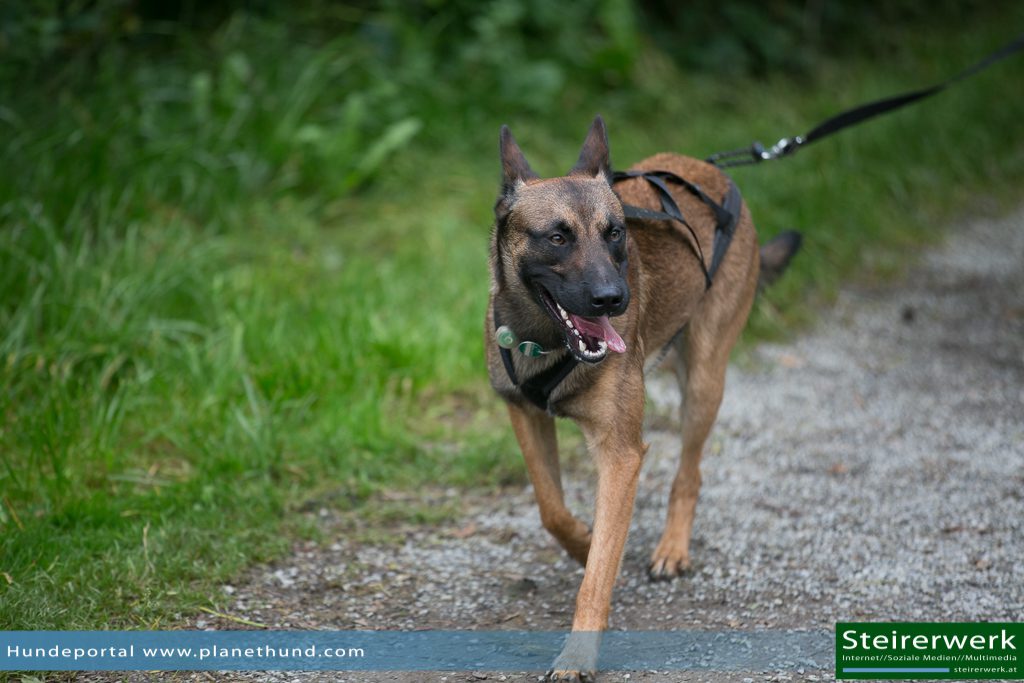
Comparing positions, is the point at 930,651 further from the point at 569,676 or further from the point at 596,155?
the point at 596,155

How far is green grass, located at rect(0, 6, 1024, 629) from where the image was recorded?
4574 mm

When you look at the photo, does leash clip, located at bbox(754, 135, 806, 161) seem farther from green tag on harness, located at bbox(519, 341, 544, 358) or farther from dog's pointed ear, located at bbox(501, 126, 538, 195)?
green tag on harness, located at bbox(519, 341, 544, 358)

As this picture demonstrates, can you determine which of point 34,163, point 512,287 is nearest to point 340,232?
point 34,163

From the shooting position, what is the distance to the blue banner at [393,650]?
362 centimetres

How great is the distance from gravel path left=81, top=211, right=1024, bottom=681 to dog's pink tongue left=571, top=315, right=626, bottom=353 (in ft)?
3.62

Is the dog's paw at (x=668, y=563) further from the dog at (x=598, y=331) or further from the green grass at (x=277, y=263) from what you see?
the green grass at (x=277, y=263)

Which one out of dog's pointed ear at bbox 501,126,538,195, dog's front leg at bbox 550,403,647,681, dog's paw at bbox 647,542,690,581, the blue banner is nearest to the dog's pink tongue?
dog's front leg at bbox 550,403,647,681

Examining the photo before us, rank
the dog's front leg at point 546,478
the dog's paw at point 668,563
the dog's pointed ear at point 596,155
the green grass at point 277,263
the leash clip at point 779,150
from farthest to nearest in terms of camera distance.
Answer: the leash clip at point 779,150
the green grass at point 277,263
the dog's paw at point 668,563
the dog's pointed ear at point 596,155
the dog's front leg at point 546,478

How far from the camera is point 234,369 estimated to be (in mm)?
5562

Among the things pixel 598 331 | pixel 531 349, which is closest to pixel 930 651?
pixel 598 331

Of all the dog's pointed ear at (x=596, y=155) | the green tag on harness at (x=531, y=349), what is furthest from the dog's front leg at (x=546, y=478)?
the dog's pointed ear at (x=596, y=155)

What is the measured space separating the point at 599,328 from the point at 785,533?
1.54 metres

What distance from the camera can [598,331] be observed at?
12.1ft

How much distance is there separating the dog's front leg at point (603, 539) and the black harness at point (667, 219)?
219mm
